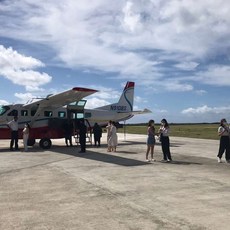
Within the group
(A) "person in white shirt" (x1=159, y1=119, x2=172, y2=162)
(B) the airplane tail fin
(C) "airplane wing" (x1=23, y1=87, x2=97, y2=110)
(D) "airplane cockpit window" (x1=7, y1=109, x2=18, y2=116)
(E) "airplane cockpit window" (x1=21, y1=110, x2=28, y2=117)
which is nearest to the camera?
(A) "person in white shirt" (x1=159, y1=119, x2=172, y2=162)

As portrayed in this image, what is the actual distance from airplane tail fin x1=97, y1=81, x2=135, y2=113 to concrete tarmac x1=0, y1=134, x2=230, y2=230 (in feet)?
54.8

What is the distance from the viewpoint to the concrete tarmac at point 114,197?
600cm

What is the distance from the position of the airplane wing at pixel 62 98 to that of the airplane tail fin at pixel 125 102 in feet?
24.7

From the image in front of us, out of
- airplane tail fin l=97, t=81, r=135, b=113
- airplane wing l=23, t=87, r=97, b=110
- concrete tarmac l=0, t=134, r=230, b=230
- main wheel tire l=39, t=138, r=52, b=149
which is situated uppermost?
airplane tail fin l=97, t=81, r=135, b=113

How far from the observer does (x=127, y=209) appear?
6.86 metres

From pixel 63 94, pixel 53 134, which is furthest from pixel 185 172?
pixel 53 134

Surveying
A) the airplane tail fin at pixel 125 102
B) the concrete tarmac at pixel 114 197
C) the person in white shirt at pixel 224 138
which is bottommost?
the concrete tarmac at pixel 114 197

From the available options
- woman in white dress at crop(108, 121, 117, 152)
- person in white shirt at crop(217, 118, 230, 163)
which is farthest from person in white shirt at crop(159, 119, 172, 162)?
woman in white dress at crop(108, 121, 117, 152)

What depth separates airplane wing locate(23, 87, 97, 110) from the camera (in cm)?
1811

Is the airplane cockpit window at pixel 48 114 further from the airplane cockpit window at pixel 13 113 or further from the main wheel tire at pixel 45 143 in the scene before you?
the airplane cockpit window at pixel 13 113

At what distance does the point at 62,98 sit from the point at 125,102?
437 inches

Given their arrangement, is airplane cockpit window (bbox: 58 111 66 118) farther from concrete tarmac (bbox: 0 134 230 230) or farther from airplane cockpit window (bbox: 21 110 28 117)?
concrete tarmac (bbox: 0 134 230 230)

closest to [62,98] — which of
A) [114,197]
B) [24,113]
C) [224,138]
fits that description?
[24,113]

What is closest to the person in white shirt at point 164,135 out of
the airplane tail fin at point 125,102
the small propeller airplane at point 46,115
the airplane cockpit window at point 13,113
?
the small propeller airplane at point 46,115
